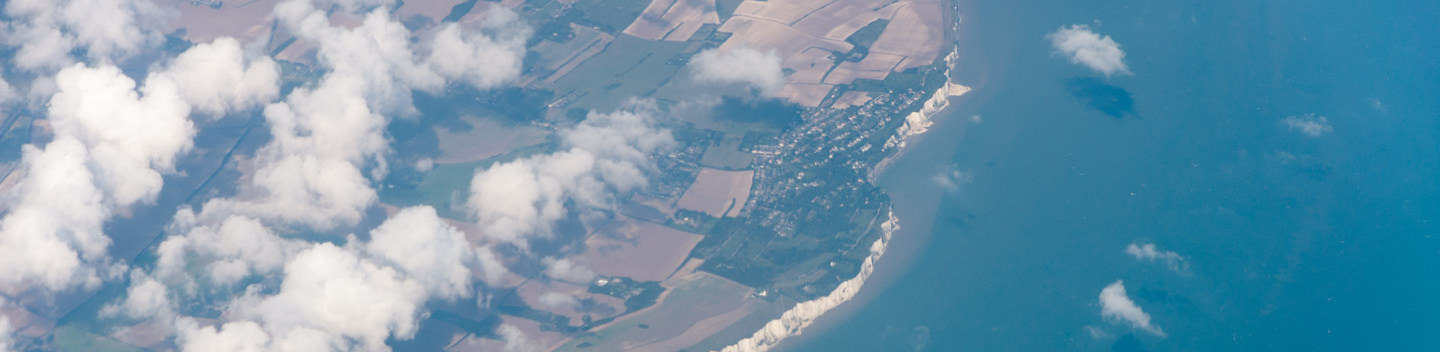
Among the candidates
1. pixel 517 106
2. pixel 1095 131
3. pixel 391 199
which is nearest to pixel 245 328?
pixel 391 199

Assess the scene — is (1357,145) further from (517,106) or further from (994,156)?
(517,106)

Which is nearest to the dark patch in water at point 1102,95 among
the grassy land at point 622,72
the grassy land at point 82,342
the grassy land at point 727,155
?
the grassy land at point 727,155

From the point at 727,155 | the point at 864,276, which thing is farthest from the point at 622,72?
the point at 864,276

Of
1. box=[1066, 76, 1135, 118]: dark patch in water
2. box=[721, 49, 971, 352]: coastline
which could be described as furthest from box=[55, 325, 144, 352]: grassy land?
box=[1066, 76, 1135, 118]: dark patch in water

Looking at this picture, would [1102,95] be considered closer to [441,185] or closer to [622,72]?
[622,72]

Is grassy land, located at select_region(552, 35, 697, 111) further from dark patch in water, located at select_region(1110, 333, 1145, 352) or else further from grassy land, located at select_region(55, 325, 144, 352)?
dark patch in water, located at select_region(1110, 333, 1145, 352)

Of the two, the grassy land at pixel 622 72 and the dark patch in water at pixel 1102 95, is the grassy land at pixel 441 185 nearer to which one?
the grassy land at pixel 622 72
